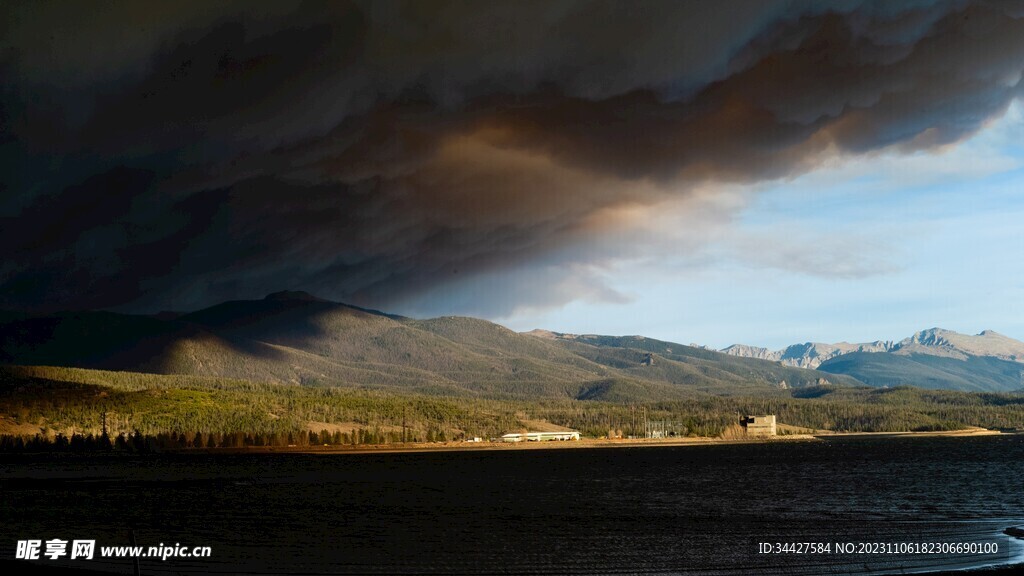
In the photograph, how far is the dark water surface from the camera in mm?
64250

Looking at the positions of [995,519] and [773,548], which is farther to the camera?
[995,519]

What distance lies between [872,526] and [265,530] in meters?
57.0

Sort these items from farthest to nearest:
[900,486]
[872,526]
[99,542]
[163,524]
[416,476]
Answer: [416,476], [900,486], [163,524], [872,526], [99,542]

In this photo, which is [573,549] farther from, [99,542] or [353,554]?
[99,542]

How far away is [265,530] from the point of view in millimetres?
87062

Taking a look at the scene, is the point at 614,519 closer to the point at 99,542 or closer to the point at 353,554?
the point at 353,554

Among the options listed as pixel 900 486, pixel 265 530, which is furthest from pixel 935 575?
pixel 900 486

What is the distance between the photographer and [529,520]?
97.3 m

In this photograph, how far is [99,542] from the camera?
77.8m

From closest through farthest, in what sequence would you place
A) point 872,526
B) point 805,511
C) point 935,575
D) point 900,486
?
point 935,575 < point 872,526 < point 805,511 < point 900,486

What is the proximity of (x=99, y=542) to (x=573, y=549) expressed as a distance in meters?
40.3

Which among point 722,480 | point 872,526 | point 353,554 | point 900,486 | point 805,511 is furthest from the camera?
point 722,480

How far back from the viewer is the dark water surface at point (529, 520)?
6425 cm

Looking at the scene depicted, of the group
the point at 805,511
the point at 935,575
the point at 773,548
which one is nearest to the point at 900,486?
the point at 805,511
